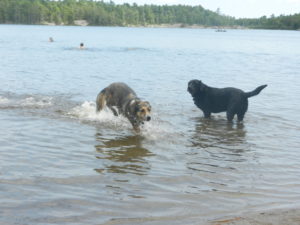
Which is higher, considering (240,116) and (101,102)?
(101,102)

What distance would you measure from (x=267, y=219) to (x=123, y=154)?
12.4 ft

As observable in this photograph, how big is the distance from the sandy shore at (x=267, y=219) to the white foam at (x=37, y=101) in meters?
9.21

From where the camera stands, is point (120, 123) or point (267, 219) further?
point (120, 123)

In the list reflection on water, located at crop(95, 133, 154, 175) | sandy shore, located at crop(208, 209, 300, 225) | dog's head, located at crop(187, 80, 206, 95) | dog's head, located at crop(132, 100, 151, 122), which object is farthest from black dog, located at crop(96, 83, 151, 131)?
sandy shore, located at crop(208, 209, 300, 225)

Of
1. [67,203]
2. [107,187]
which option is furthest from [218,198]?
[67,203]

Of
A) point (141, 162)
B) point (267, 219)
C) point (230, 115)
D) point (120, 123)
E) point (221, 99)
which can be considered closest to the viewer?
point (267, 219)

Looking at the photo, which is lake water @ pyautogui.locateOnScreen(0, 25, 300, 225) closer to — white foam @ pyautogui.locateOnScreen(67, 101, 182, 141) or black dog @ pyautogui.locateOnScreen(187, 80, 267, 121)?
white foam @ pyautogui.locateOnScreen(67, 101, 182, 141)

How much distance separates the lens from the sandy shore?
196 inches

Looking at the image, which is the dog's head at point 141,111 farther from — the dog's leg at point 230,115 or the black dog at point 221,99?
the dog's leg at point 230,115

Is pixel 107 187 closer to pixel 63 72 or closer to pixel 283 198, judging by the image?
pixel 283 198

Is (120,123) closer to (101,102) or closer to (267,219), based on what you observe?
(101,102)

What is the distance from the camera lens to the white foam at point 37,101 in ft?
43.6

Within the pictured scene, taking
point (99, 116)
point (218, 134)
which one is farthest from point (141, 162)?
point (99, 116)

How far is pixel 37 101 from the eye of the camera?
13945 mm
